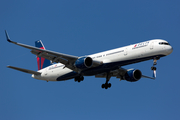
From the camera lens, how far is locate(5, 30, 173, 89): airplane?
3750 cm

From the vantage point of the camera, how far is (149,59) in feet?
126

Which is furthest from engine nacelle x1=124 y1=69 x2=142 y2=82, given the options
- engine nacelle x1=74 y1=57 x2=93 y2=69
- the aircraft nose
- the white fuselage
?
the aircraft nose

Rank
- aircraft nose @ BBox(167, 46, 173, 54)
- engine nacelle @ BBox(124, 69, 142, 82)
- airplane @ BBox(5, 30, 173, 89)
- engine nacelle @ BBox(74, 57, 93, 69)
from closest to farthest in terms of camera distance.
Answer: aircraft nose @ BBox(167, 46, 173, 54)
airplane @ BBox(5, 30, 173, 89)
engine nacelle @ BBox(74, 57, 93, 69)
engine nacelle @ BBox(124, 69, 142, 82)

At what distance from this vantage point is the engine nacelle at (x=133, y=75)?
45531 millimetres

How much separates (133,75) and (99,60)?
7.35 metres

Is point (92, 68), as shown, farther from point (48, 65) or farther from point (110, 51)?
Result: point (48, 65)

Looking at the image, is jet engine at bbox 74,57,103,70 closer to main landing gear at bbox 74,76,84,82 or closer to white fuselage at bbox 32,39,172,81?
white fuselage at bbox 32,39,172,81

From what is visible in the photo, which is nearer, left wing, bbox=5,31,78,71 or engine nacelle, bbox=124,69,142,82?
left wing, bbox=5,31,78,71

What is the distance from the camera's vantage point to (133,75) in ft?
149

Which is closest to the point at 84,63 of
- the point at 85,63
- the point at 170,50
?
the point at 85,63

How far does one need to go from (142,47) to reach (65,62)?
1051 centimetres

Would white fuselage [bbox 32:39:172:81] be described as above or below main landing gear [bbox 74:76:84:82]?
above

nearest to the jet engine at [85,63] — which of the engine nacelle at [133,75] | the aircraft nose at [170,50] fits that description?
the engine nacelle at [133,75]

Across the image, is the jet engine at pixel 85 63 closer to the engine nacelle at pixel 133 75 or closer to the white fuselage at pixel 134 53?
the white fuselage at pixel 134 53
